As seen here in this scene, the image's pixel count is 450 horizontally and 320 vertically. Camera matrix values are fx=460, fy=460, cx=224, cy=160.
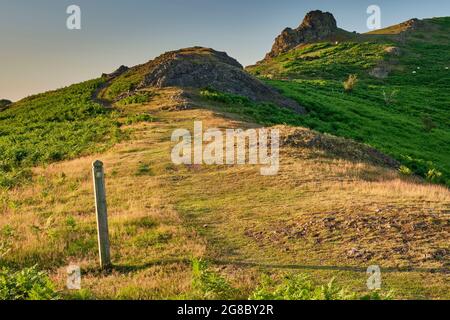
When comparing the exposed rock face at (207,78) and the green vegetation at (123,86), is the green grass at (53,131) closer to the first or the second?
the green vegetation at (123,86)

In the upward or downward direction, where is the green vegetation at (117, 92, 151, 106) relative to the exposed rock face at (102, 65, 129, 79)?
downward

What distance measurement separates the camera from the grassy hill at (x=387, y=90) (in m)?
39.7

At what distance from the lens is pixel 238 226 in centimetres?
1399

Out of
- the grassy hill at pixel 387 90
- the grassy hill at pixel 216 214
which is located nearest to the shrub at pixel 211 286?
the grassy hill at pixel 216 214

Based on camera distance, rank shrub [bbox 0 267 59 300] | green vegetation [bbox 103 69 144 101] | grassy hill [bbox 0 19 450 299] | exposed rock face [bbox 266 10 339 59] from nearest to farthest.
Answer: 1. shrub [bbox 0 267 59 300]
2. grassy hill [bbox 0 19 450 299]
3. green vegetation [bbox 103 69 144 101]
4. exposed rock face [bbox 266 10 339 59]

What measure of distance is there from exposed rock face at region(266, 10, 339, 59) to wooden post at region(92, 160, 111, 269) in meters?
121

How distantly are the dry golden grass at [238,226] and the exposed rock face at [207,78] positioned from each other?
25359 mm

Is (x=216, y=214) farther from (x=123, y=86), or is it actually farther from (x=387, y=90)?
(x=387, y=90)

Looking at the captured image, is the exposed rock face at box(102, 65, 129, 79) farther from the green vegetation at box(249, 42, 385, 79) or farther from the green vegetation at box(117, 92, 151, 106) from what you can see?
the green vegetation at box(249, 42, 385, 79)

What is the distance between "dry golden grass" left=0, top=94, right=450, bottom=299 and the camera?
1042 cm

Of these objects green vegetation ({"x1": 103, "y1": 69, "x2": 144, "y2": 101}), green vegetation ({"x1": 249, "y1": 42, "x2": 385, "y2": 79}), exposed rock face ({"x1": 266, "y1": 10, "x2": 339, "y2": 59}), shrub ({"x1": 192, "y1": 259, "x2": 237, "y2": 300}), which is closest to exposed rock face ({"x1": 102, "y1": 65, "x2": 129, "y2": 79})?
green vegetation ({"x1": 103, "y1": 69, "x2": 144, "y2": 101})

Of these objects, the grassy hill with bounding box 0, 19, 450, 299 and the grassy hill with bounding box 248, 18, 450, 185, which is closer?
the grassy hill with bounding box 0, 19, 450, 299

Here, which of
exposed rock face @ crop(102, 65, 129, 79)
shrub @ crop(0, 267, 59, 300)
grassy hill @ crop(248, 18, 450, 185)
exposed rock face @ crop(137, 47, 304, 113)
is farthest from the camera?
exposed rock face @ crop(102, 65, 129, 79)
